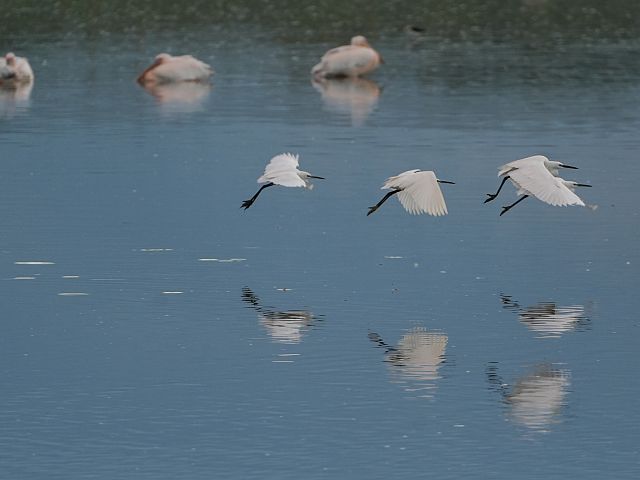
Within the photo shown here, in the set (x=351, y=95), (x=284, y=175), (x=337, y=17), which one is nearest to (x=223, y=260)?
(x=284, y=175)

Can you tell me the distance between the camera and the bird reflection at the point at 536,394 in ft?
34.1

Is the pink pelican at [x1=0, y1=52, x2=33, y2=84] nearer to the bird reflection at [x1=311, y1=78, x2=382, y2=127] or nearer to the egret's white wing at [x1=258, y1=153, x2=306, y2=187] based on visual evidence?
the bird reflection at [x1=311, y1=78, x2=382, y2=127]

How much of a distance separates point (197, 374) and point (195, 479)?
2234 mm

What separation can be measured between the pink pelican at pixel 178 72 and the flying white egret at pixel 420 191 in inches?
601

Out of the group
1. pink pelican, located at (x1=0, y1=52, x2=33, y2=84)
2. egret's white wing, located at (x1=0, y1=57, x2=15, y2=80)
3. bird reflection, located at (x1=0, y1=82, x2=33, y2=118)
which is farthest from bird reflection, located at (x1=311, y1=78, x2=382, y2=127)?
egret's white wing, located at (x1=0, y1=57, x2=15, y2=80)

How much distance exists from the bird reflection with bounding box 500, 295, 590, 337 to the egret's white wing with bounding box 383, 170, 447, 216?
163 centimetres

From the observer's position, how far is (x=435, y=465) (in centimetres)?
947

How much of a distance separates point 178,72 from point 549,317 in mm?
18253

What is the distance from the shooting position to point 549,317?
513 inches

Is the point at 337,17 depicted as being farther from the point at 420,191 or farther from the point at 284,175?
the point at 420,191

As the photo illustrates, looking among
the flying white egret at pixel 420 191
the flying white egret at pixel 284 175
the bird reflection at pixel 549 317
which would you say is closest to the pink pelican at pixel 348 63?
the flying white egret at pixel 284 175

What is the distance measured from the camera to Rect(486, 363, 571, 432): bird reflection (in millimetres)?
10406

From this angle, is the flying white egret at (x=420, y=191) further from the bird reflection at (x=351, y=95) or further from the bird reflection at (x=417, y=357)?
the bird reflection at (x=351, y=95)

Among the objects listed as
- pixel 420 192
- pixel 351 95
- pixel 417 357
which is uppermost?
pixel 417 357
